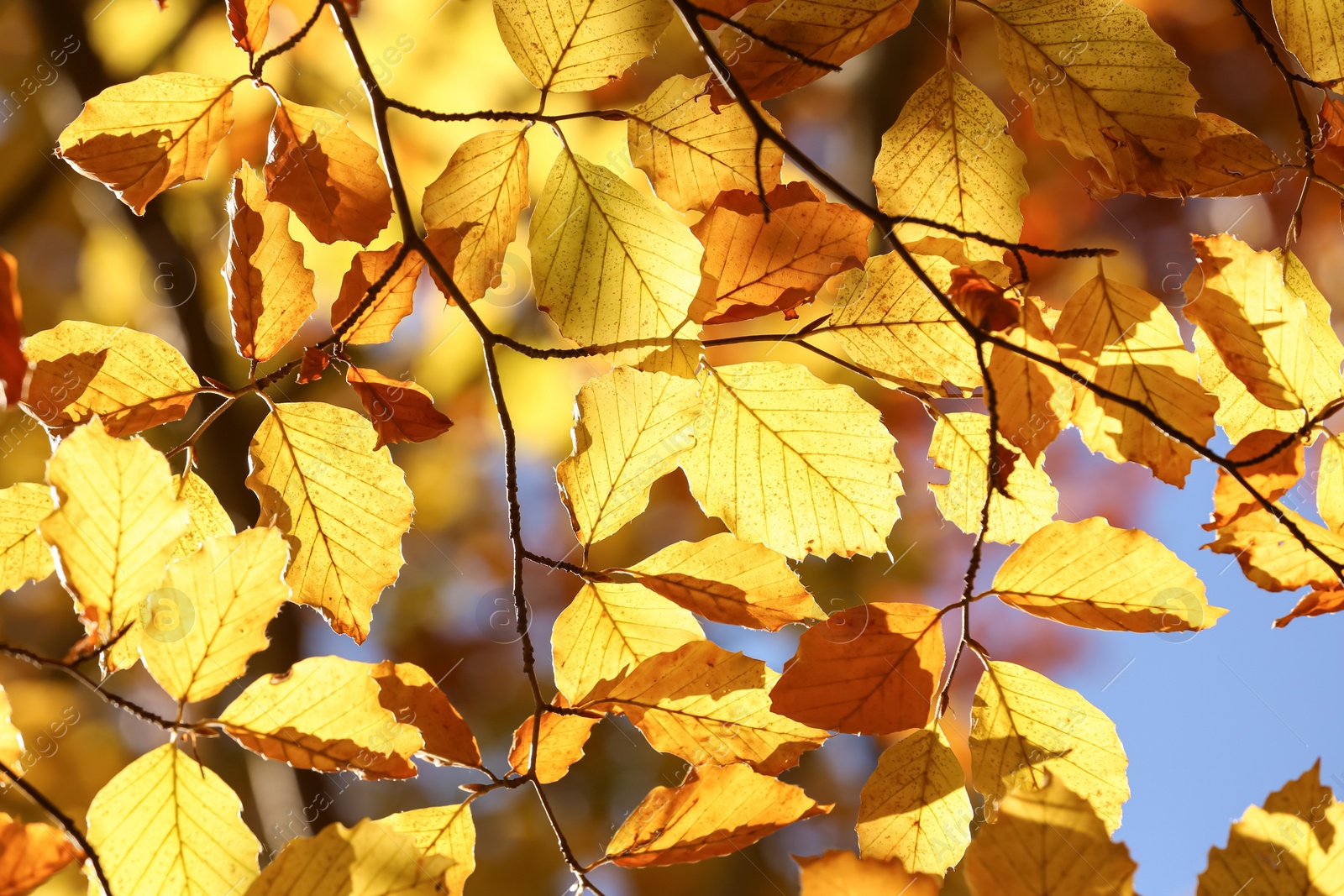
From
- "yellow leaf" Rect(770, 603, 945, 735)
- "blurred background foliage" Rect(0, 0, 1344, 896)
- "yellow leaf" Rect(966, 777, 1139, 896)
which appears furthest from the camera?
"blurred background foliage" Rect(0, 0, 1344, 896)

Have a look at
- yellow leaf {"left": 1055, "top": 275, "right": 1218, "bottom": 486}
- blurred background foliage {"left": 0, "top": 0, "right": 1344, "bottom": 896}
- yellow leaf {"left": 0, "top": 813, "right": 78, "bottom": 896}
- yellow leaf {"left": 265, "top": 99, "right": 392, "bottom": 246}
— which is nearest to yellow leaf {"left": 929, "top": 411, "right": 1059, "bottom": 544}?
yellow leaf {"left": 1055, "top": 275, "right": 1218, "bottom": 486}

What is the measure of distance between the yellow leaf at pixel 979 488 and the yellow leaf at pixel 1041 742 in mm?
94

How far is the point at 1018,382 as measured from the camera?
17.8 inches

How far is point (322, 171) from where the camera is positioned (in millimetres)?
522

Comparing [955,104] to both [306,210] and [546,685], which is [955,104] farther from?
[546,685]

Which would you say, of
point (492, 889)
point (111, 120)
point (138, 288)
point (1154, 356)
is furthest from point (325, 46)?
point (492, 889)

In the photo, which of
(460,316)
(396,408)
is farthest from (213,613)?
(460,316)

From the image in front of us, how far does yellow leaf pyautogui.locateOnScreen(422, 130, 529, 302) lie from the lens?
0.51 metres

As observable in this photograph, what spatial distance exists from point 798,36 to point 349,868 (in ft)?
1.56

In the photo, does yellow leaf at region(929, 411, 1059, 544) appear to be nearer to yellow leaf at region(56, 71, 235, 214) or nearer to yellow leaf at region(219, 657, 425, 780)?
yellow leaf at region(219, 657, 425, 780)

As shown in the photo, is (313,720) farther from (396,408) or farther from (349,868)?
(396,408)

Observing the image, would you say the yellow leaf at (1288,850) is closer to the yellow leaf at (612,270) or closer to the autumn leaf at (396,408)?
the yellow leaf at (612,270)

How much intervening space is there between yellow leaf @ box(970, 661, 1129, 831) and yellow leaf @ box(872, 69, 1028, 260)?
0.87 ft

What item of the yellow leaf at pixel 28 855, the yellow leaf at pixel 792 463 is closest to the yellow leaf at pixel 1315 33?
the yellow leaf at pixel 792 463
